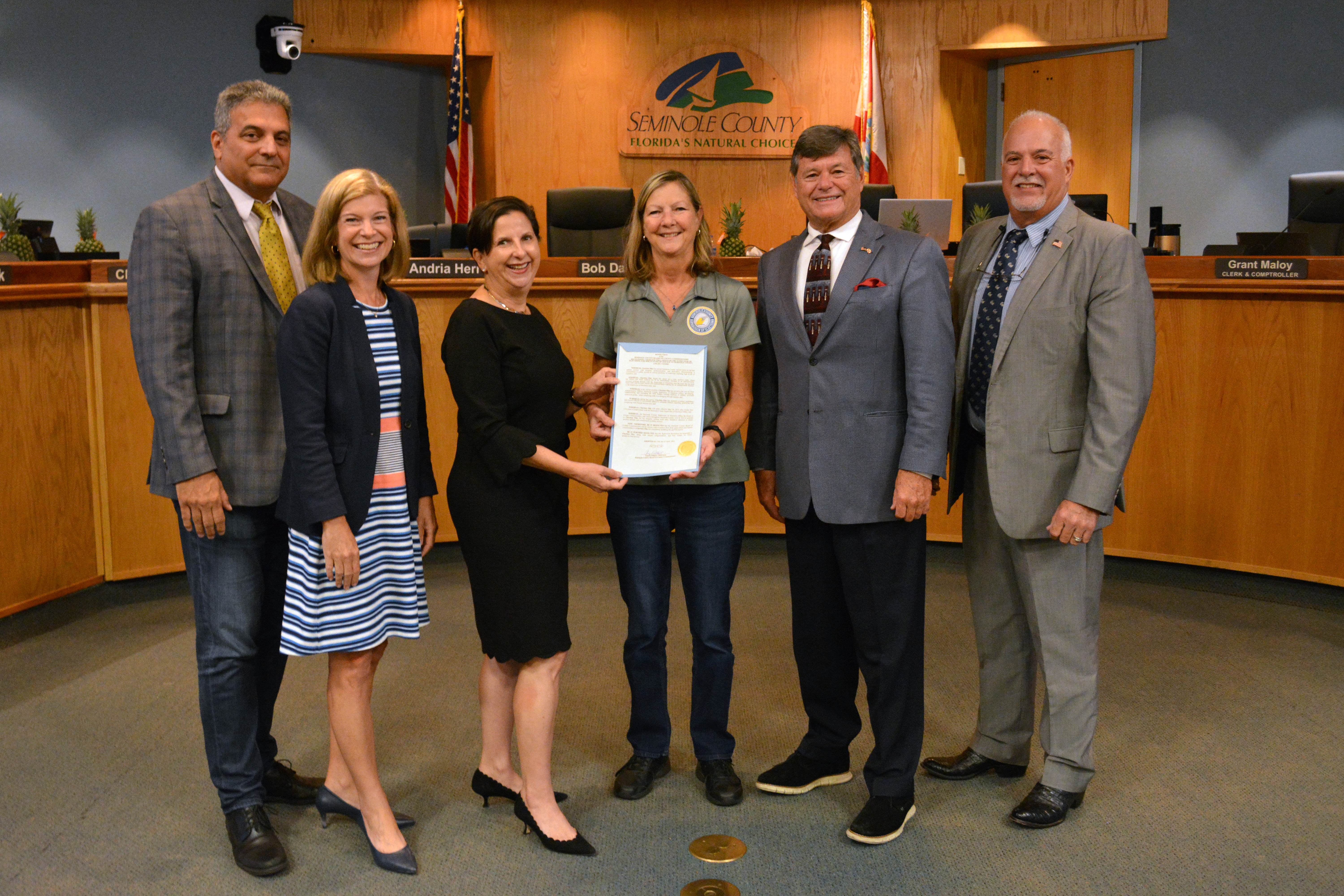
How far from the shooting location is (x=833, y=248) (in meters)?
2.36

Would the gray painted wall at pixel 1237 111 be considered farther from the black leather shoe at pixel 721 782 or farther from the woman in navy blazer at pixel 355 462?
the woman in navy blazer at pixel 355 462

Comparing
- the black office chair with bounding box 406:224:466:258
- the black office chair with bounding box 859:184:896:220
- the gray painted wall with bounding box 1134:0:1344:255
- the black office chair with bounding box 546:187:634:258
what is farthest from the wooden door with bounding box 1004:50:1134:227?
the black office chair with bounding box 406:224:466:258

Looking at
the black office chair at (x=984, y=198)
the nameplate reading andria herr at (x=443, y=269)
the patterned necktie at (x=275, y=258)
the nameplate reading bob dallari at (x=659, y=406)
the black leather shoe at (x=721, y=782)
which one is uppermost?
the black office chair at (x=984, y=198)

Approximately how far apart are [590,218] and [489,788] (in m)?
3.93

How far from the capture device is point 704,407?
2398 mm

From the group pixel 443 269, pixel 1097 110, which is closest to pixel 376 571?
pixel 443 269

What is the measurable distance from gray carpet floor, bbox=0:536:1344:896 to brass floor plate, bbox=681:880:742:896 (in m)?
0.02

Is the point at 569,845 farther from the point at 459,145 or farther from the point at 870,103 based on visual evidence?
the point at 870,103

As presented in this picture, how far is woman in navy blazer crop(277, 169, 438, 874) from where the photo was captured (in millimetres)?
2051

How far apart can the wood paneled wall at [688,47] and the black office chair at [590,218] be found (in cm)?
195

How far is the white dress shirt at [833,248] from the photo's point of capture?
7.68ft

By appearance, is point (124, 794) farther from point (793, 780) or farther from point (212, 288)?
point (793, 780)

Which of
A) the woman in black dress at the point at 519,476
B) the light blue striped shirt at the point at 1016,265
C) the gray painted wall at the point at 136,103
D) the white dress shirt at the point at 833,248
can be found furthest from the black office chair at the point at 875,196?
the gray painted wall at the point at 136,103

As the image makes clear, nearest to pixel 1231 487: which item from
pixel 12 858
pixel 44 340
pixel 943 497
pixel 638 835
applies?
pixel 943 497
